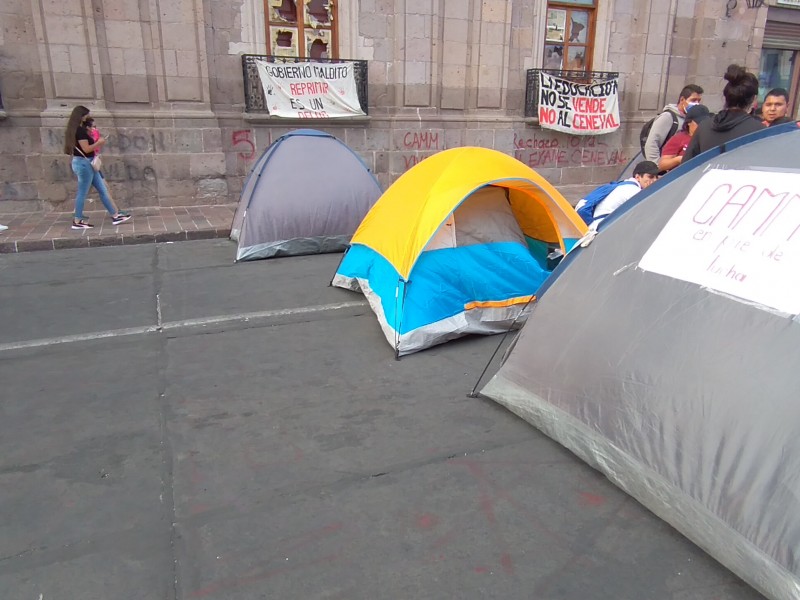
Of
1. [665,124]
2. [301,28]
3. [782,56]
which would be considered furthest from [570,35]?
[665,124]

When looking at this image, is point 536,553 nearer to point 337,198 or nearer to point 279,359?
point 279,359

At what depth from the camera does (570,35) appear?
40.5 ft

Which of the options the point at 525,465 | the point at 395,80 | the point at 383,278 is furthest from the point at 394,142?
the point at 525,465

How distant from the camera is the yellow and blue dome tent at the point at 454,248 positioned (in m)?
4.52

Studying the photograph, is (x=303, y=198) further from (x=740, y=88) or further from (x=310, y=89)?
(x=740, y=88)

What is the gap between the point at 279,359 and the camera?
14.4 feet

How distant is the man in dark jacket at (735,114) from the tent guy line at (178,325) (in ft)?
10.5

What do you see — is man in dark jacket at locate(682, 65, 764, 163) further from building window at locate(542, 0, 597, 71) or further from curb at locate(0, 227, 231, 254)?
building window at locate(542, 0, 597, 71)

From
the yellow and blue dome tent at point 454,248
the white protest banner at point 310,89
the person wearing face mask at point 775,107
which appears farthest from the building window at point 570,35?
the yellow and blue dome tent at point 454,248

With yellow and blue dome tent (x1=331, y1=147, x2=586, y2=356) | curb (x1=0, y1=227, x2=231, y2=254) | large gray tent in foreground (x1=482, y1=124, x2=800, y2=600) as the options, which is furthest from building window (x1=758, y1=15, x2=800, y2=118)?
large gray tent in foreground (x1=482, y1=124, x2=800, y2=600)

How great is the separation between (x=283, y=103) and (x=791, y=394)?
9641mm

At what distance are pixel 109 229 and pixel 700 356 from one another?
→ 797 centimetres

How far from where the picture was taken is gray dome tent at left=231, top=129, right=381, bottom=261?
23.4 ft

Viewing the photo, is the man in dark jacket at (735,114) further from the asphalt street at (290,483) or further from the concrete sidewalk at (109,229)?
the concrete sidewalk at (109,229)
